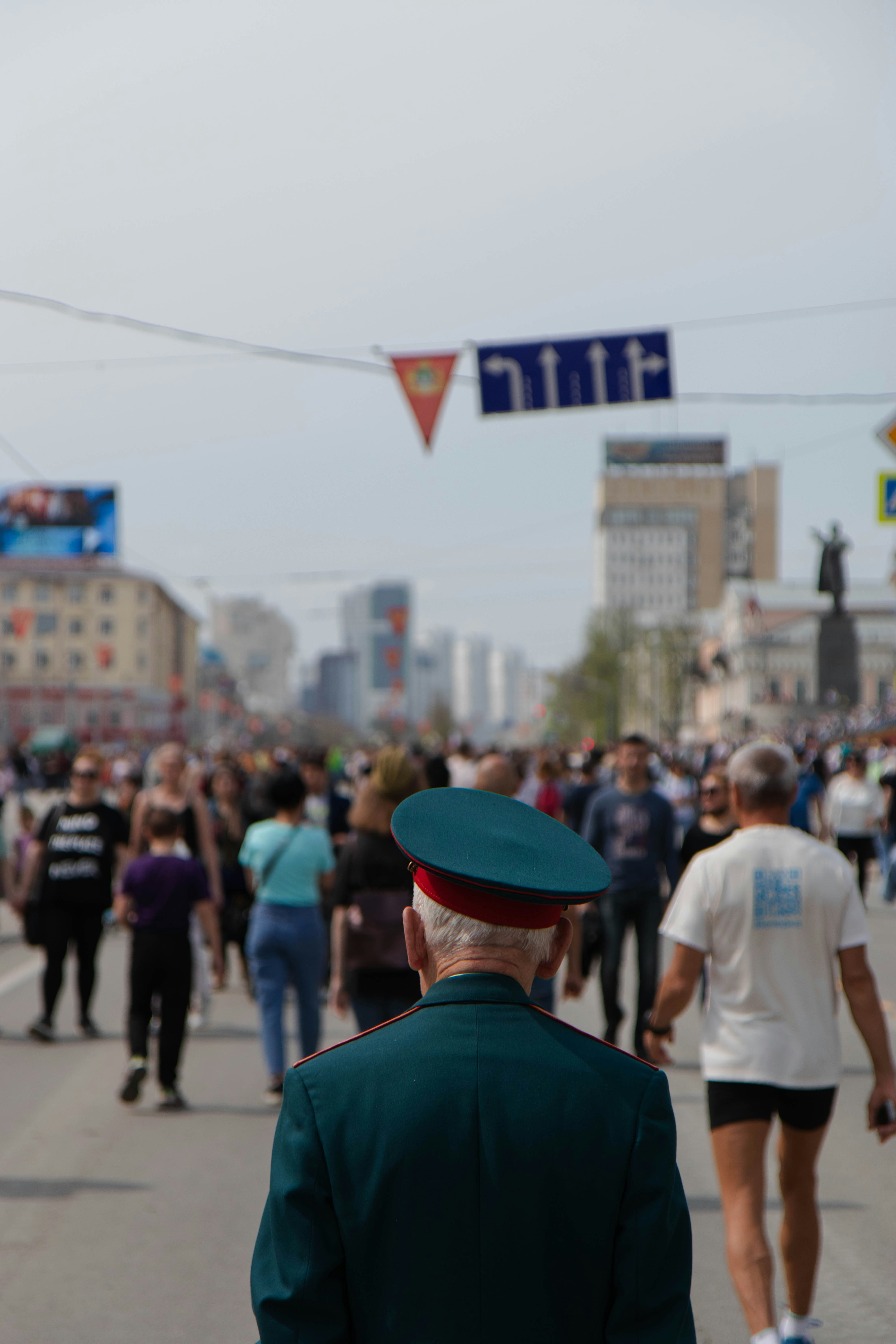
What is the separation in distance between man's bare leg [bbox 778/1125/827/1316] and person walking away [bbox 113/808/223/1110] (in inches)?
160

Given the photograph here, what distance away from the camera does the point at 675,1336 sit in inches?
74.1

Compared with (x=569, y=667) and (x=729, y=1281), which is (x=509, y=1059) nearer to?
(x=729, y=1281)

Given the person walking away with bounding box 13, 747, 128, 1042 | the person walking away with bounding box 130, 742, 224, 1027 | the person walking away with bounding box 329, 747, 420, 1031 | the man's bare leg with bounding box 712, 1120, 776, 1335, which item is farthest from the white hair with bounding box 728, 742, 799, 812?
the person walking away with bounding box 13, 747, 128, 1042

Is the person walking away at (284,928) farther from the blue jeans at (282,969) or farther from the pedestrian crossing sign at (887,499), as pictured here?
the pedestrian crossing sign at (887,499)

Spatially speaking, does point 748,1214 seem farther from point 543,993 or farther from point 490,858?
point 490,858

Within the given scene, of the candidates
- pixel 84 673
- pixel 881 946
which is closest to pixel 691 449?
pixel 84 673

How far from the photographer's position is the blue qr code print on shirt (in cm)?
431

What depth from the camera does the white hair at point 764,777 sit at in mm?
4434

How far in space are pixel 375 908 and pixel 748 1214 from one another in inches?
96.3

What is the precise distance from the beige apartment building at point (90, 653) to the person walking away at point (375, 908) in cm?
10291

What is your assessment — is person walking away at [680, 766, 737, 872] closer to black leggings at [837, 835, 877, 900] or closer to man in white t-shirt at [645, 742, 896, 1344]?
man in white t-shirt at [645, 742, 896, 1344]

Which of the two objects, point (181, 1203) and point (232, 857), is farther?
point (232, 857)

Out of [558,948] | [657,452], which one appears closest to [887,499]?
[558,948]

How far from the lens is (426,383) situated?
44.7 ft
